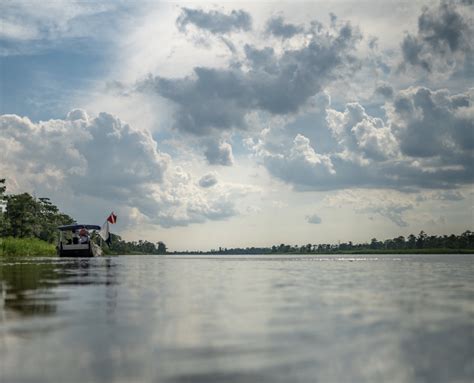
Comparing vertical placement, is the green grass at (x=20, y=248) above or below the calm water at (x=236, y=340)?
above

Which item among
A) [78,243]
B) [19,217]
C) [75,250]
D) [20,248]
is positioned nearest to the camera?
[20,248]

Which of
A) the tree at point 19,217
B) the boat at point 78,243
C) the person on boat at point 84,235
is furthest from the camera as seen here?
the tree at point 19,217

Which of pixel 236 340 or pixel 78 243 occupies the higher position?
pixel 78 243

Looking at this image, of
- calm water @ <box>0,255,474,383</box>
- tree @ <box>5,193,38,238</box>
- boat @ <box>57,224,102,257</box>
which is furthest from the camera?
tree @ <box>5,193,38,238</box>

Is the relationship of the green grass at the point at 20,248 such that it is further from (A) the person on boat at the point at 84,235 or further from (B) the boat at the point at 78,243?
(A) the person on boat at the point at 84,235

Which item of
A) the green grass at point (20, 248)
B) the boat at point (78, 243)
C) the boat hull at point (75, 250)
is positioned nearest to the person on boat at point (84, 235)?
the boat at point (78, 243)

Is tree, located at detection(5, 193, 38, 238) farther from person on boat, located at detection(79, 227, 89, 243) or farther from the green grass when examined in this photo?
person on boat, located at detection(79, 227, 89, 243)

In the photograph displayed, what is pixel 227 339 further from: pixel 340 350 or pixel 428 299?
pixel 428 299

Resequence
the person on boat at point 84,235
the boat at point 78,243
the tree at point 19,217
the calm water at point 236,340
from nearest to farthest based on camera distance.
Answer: the calm water at point 236,340 → the boat at point 78,243 → the person on boat at point 84,235 → the tree at point 19,217

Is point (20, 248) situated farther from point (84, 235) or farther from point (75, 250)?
point (84, 235)

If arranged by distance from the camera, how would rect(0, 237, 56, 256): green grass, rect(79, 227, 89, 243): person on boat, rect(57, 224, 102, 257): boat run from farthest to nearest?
rect(79, 227, 89, 243): person on boat < rect(57, 224, 102, 257): boat < rect(0, 237, 56, 256): green grass

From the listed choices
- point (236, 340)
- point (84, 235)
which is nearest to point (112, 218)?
point (84, 235)

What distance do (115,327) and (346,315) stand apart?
235 inches

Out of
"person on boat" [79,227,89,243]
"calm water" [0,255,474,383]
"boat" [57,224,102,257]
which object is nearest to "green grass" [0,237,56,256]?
"boat" [57,224,102,257]
